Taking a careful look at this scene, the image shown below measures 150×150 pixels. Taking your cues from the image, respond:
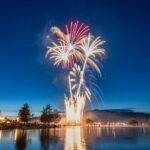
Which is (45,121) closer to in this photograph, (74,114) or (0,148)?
(74,114)

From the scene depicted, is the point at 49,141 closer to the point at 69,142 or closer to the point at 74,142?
the point at 69,142

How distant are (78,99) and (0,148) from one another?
198ft

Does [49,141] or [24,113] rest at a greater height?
[24,113]

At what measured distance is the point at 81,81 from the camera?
8331 centimetres

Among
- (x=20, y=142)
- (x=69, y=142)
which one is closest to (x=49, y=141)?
(x=69, y=142)

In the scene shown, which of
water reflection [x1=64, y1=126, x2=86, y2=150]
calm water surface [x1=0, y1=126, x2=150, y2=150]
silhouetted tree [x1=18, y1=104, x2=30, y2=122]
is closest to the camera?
water reflection [x1=64, y1=126, x2=86, y2=150]

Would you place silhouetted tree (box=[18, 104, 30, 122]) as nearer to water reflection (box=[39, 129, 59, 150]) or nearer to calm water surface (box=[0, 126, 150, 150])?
calm water surface (box=[0, 126, 150, 150])

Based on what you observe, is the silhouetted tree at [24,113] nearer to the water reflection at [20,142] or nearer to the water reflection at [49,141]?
the water reflection at [49,141]

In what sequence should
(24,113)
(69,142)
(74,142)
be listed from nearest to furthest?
(74,142), (69,142), (24,113)

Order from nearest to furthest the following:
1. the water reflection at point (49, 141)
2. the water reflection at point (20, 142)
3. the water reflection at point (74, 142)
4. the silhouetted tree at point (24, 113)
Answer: the water reflection at point (74, 142), the water reflection at point (20, 142), the water reflection at point (49, 141), the silhouetted tree at point (24, 113)

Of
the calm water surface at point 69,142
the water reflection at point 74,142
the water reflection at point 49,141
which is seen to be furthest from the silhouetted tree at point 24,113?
the water reflection at point 74,142

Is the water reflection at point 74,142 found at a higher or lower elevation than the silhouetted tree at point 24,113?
lower

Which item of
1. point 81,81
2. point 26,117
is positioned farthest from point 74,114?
point 26,117

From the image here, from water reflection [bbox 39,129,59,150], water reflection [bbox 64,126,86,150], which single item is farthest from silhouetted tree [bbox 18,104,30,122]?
water reflection [bbox 64,126,86,150]
